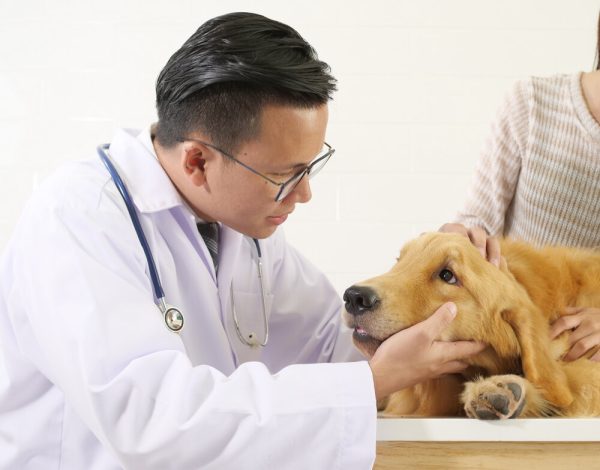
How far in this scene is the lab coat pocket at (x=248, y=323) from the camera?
1.71 meters

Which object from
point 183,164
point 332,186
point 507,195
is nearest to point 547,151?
point 507,195

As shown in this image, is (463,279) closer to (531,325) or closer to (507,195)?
(531,325)

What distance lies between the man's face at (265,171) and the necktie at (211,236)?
0.13 metres

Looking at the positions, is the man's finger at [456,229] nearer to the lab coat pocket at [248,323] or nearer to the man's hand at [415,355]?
the man's hand at [415,355]

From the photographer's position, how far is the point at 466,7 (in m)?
3.19

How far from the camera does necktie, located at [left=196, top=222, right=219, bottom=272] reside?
5.65 ft

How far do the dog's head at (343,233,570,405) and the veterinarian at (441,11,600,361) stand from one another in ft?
1.32

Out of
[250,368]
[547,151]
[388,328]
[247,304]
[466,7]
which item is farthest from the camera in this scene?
[466,7]

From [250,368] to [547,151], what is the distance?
114 cm

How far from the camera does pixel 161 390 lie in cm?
115

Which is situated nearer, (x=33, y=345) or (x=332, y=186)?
(x=33, y=345)

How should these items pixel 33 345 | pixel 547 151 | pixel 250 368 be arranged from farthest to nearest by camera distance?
pixel 547 151
pixel 33 345
pixel 250 368

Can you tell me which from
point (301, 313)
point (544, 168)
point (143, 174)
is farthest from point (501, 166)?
point (143, 174)

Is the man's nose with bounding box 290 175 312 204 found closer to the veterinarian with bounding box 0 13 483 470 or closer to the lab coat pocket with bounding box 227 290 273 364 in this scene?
the veterinarian with bounding box 0 13 483 470
